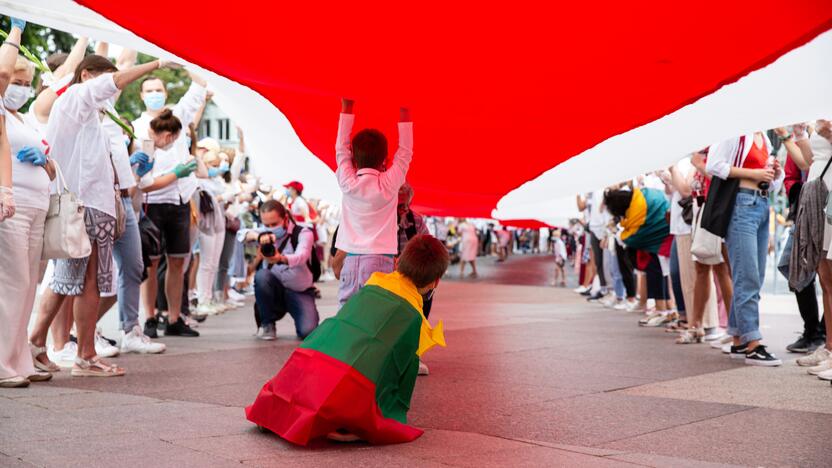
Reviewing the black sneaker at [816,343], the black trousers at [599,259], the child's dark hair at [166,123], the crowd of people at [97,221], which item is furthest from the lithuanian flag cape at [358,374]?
the black trousers at [599,259]

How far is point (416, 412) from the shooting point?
5.47 metres

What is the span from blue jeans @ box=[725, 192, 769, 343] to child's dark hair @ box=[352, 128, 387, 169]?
3.32 m

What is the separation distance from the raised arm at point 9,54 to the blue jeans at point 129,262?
209 cm

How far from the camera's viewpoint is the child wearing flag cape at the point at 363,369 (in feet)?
14.5

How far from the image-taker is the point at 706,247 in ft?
28.0

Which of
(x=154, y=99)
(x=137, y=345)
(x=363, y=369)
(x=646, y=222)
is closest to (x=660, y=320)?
(x=646, y=222)

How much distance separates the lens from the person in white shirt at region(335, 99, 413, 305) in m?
6.13

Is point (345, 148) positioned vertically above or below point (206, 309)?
above

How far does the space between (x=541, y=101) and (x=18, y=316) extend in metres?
3.35

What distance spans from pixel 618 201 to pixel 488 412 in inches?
269

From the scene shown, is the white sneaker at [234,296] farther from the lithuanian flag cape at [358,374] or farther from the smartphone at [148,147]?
the lithuanian flag cape at [358,374]

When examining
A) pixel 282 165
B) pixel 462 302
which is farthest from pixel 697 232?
pixel 462 302

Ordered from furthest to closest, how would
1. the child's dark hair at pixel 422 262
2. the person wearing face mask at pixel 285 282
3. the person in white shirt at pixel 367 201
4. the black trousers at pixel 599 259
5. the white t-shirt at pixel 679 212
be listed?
the black trousers at pixel 599 259 → the white t-shirt at pixel 679 212 → the person wearing face mask at pixel 285 282 → the person in white shirt at pixel 367 201 → the child's dark hair at pixel 422 262

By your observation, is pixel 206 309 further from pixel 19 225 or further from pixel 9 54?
pixel 9 54
